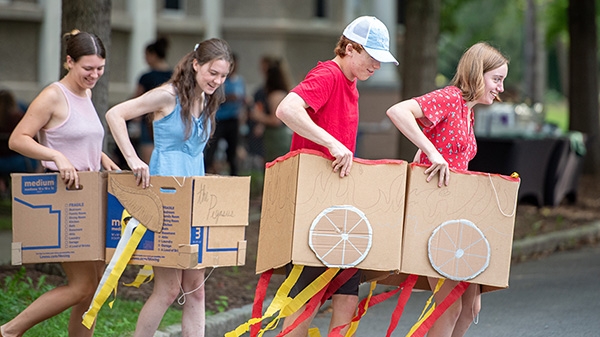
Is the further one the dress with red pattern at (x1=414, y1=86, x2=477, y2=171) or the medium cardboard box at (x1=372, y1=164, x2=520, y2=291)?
the dress with red pattern at (x1=414, y1=86, x2=477, y2=171)

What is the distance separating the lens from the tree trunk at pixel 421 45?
38.9 ft

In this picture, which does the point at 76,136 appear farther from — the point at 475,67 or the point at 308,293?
the point at 475,67

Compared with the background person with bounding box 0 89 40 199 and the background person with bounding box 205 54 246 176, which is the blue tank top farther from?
the background person with bounding box 0 89 40 199

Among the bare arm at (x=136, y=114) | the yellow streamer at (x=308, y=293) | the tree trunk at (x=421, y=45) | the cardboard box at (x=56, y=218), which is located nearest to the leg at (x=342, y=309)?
the yellow streamer at (x=308, y=293)

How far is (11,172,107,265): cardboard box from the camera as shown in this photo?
15.8 ft

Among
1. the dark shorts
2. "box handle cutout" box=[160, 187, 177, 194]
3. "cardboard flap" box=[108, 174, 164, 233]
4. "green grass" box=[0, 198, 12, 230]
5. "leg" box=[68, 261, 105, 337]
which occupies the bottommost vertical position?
"green grass" box=[0, 198, 12, 230]

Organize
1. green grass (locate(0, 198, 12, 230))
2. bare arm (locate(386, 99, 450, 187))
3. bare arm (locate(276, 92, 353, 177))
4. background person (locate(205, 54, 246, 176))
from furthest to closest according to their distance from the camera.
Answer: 1. background person (locate(205, 54, 246, 176))
2. green grass (locate(0, 198, 12, 230))
3. bare arm (locate(386, 99, 450, 187))
4. bare arm (locate(276, 92, 353, 177))

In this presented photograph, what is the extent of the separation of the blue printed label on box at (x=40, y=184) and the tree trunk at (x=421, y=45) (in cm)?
759

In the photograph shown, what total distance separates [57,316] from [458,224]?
2743 millimetres

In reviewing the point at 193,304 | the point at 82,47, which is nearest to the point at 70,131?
the point at 82,47

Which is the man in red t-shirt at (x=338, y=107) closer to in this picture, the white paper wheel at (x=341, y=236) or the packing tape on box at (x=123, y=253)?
the white paper wheel at (x=341, y=236)

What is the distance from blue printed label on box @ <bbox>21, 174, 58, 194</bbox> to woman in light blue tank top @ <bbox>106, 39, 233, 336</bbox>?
1.23 feet

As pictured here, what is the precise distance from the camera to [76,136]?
4957 mm

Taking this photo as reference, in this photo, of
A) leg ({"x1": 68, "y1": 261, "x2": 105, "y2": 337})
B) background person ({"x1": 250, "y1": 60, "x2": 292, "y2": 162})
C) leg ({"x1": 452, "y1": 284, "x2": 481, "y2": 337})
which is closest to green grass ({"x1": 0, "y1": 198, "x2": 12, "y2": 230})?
background person ({"x1": 250, "y1": 60, "x2": 292, "y2": 162})
